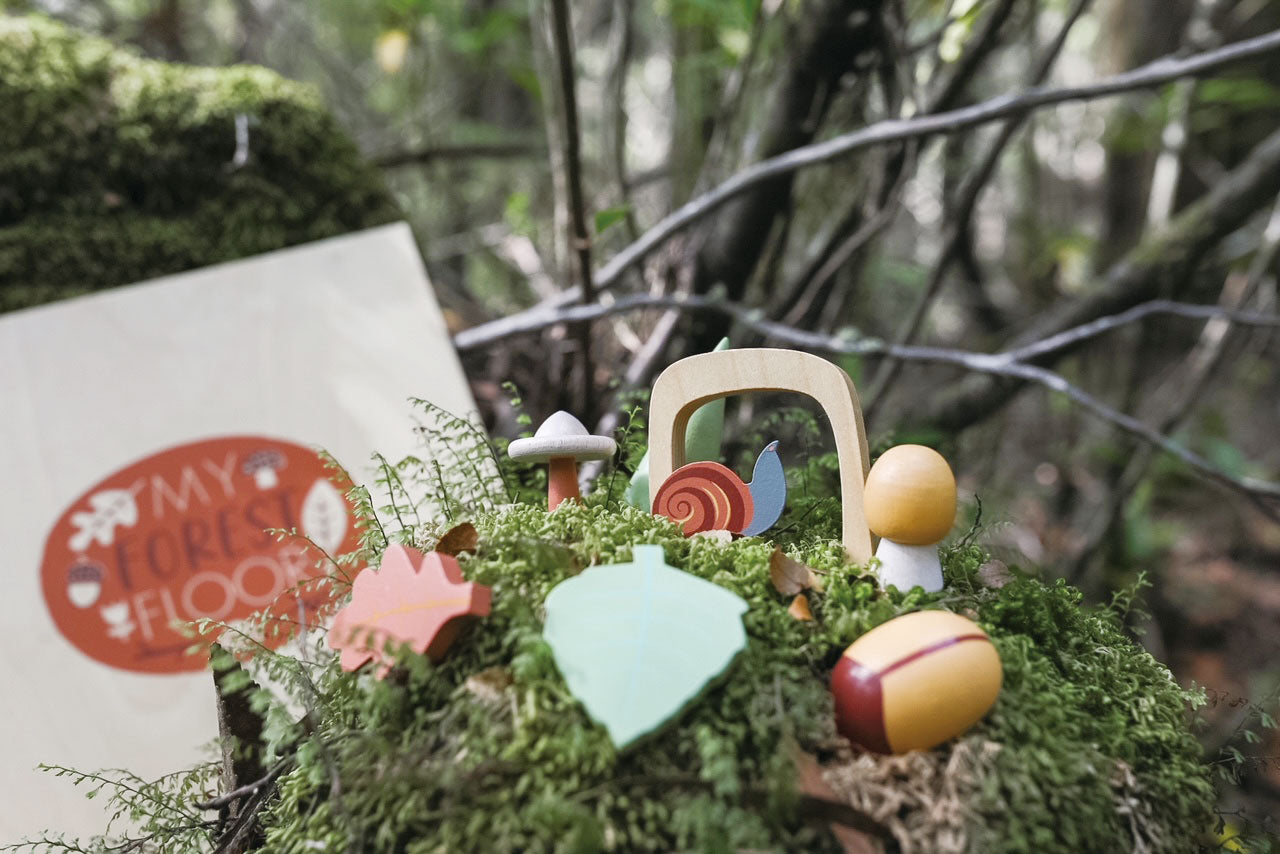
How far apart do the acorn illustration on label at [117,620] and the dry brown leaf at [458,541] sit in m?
0.82

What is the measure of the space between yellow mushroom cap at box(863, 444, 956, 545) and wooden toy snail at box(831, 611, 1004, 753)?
91 millimetres

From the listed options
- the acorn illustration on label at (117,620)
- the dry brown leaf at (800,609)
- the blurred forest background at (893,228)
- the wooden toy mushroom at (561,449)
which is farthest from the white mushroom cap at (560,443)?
the acorn illustration on label at (117,620)

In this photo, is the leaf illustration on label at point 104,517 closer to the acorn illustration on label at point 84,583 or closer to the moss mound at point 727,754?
the acorn illustration on label at point 84,583

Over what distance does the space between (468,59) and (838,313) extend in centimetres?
252

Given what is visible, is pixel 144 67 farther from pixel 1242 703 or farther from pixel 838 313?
pixel 1242 703

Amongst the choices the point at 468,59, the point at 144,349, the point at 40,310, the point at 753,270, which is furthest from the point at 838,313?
the point at 468,59

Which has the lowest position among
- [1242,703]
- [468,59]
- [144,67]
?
[1242,703]

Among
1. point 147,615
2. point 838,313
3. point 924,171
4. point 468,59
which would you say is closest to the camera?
point 147,615

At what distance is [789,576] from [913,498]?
0.39 feet

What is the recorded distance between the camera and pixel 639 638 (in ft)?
1.79

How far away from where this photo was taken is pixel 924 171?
123 inches

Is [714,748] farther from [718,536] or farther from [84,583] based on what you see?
[84,583]

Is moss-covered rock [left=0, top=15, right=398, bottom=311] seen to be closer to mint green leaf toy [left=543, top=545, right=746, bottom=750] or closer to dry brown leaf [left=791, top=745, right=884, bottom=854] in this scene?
mint green leaf toy [left=543, top=545, right=746, bottom=750]

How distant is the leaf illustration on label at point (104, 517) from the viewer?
124 cm
